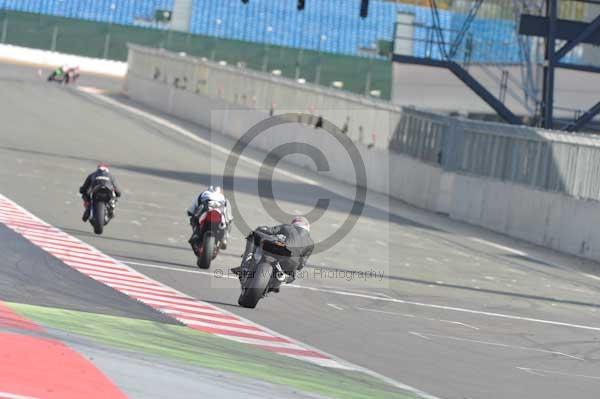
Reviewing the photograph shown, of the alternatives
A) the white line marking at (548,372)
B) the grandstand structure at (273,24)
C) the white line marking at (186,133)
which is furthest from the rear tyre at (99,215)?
the grandstand structure at (273,24)

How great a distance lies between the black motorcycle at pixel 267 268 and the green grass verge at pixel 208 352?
1887mm

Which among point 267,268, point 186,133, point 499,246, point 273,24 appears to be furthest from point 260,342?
point 273,24

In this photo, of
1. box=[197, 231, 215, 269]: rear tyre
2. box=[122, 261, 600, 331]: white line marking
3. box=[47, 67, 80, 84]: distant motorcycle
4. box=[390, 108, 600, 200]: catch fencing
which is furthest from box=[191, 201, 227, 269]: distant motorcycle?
box=[47, 67, 80, 84]: distant motorcycle

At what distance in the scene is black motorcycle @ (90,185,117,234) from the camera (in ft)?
70.2

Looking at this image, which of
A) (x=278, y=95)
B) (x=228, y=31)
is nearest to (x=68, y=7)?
(x=228, y=31)

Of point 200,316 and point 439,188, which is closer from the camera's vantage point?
point 200,316

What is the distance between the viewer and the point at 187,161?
3931 centimetres

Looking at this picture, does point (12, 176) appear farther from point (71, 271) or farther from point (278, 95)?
point (278, 95)

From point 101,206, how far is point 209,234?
3533 millimetres

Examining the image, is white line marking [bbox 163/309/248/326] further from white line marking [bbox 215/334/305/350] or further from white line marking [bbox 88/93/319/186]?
white line marking [bbox 88/93/319/186]

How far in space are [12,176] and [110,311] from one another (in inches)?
632

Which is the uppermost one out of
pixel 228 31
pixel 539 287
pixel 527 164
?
pixel 228 31

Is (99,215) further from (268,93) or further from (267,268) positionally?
(268,93)

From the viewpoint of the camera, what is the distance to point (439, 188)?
33.9 meters
